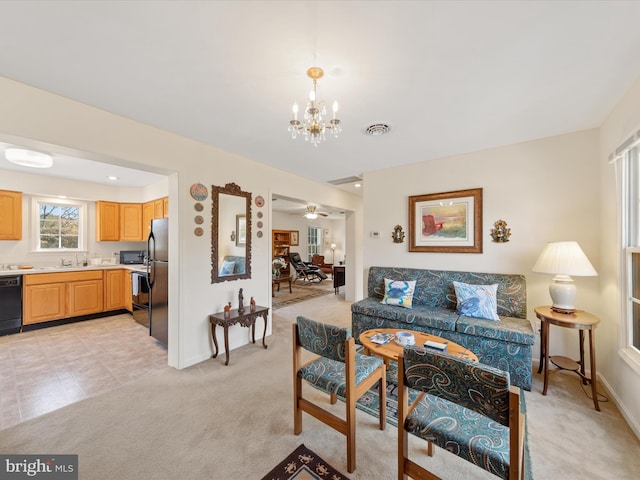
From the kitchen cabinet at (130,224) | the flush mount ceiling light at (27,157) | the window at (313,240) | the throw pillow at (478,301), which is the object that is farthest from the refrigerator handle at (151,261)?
the window at (313,240)

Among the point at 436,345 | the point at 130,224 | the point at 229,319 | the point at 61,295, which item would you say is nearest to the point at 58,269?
the point at 61,295

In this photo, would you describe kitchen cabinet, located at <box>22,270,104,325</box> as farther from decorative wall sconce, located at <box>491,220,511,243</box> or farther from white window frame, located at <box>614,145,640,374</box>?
white window frame, located at <box>614,145,640,374</box>

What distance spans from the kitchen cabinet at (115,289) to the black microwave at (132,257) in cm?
47

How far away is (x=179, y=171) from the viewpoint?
9.24 feet

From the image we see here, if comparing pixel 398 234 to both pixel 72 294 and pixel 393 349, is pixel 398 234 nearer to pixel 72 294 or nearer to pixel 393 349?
pixel 393 349

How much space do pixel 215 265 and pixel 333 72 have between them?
2.49m

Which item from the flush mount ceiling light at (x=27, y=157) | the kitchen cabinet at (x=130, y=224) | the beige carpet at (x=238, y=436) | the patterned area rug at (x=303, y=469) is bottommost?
the beige carpet at (x=238, y=436)

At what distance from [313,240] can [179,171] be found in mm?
8224

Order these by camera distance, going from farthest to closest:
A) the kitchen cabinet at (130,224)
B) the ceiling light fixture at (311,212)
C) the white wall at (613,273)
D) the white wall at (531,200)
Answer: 1. the ceiling light fixture at (311,212)
2. the kitchen cabinet at (130,224)
3. the white wall at (531,200)
4. the white wall at (613,273)

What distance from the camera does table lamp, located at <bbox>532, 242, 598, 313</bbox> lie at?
2311mm

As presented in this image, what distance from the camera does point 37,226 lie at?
4527 millimetres

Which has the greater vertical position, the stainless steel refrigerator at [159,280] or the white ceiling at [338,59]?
the white ceiling at [338,59]

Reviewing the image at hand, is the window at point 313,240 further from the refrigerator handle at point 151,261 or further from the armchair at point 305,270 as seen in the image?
the refrigerator handle at point 151,261

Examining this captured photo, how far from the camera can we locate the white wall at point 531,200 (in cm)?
270
